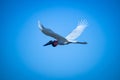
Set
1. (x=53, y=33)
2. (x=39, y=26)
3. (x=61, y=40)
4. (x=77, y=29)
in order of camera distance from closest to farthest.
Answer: (x=39, y=26), (x=53, y=33), (x=61, y=40), (x=77, y=29)

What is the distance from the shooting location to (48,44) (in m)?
8.69

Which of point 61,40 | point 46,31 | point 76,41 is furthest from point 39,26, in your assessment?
point 76,41

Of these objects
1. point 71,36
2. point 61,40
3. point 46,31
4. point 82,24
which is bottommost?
point 46,31

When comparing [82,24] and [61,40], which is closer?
[61,40]

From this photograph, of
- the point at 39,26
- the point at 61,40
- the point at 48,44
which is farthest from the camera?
the point at 48,44

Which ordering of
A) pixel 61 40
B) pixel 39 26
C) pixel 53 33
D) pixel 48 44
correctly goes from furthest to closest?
pixel 48 44, pixel 61 40, pixel 53 33, pixel 39 26

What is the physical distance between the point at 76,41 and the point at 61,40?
660 millimetres

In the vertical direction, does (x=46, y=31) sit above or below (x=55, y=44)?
below

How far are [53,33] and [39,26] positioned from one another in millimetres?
629

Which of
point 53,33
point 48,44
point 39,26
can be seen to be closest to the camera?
point 39,26

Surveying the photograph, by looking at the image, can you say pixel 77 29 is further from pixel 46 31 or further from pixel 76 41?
pixel 46 31

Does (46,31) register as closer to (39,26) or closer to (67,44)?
(39,26)

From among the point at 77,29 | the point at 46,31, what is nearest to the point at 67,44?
the point at 77,29

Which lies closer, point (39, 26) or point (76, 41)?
point (39, 26)
